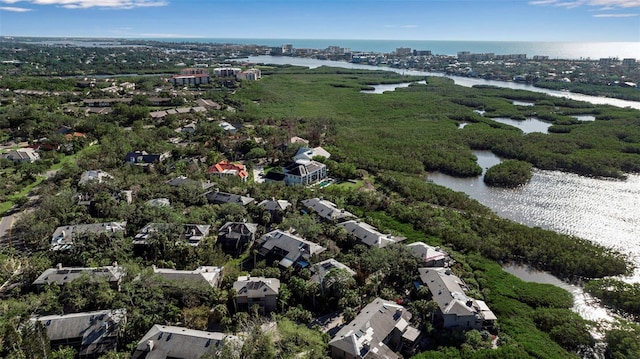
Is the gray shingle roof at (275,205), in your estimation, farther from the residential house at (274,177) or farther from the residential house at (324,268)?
the residential house at (324,268)

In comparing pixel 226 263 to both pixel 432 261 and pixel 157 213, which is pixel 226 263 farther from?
pixel 432 261

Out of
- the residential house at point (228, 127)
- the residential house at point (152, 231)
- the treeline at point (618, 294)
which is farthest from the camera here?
the residential house at point (228, 127)

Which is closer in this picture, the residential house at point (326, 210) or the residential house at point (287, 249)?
the residential house at point (287, 249)

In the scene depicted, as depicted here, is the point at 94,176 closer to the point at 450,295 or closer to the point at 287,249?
the point at 287,249

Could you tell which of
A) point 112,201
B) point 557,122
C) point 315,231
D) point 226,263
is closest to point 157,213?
point 112,201

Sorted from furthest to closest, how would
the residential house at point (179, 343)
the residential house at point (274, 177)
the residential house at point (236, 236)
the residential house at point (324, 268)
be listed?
the residential house at point (274, 177) → the residential house at point (236, 236) → the residential house at point (324, 268) → the residential house at point (179, 343)

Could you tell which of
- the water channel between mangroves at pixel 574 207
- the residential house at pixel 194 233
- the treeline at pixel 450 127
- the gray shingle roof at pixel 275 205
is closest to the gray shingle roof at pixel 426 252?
the water channel between mangroves at pixel 574 207

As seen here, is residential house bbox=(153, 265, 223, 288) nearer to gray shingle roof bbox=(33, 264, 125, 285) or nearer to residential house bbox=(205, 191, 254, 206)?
gray shingle roof bbox=(33, 264, 125, 285)

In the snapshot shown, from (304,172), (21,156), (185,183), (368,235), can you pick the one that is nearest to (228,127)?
(304,172)
